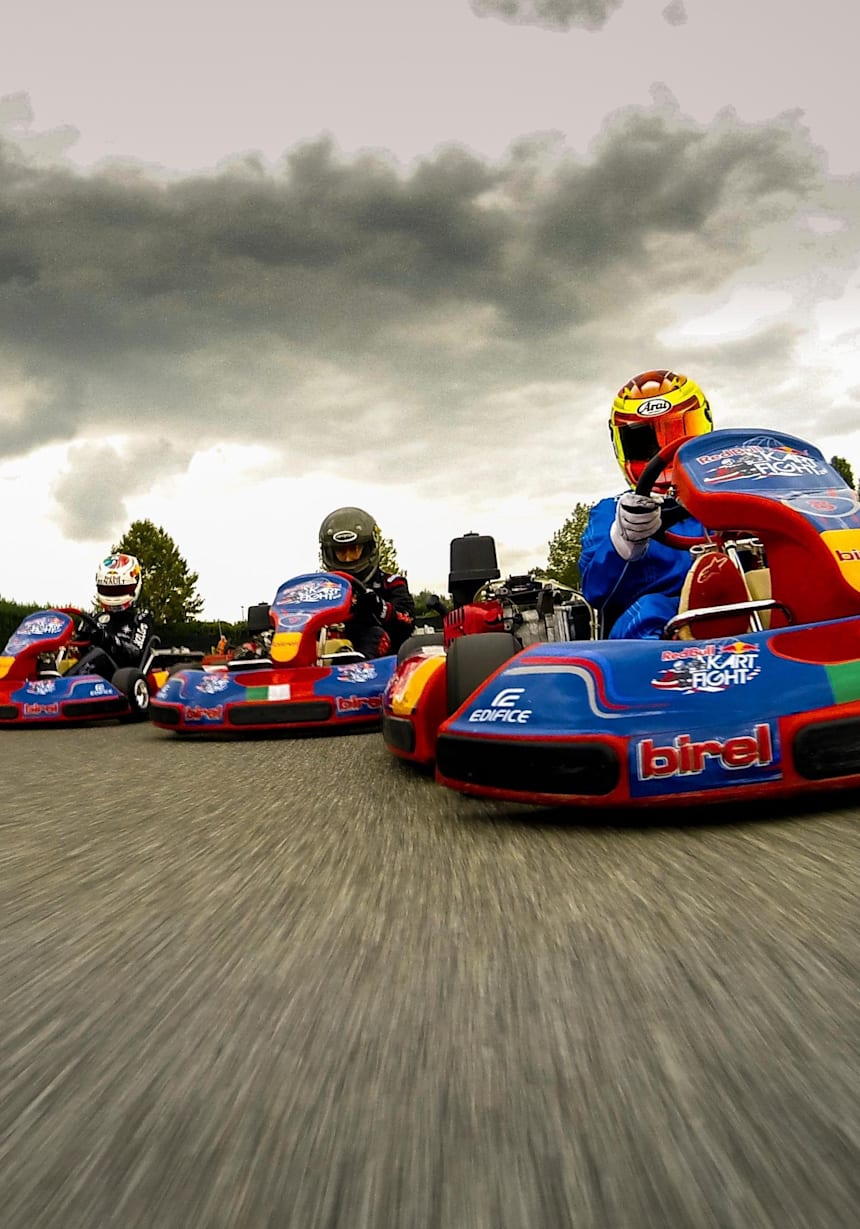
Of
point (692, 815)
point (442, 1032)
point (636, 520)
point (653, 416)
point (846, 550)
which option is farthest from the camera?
point (653, 416)

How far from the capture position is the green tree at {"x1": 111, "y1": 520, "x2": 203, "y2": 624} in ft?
114

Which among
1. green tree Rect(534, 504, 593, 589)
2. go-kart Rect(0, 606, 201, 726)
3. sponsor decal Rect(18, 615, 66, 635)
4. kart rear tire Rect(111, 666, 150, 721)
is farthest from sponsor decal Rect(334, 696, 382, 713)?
green tree Rect(534, 504, 593, 589)

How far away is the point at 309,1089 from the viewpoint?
78 centimetres

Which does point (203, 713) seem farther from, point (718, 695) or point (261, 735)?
point (718, 695)

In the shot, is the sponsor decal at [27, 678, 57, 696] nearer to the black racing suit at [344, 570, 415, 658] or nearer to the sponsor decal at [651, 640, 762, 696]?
the black racing suit at [344, 570, 415, 658]

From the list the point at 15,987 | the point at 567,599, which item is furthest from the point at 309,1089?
the point at 567,599

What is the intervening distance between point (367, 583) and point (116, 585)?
3.09 meters

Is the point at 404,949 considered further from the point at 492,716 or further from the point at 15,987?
the point at 492,716

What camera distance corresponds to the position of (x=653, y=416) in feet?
13.2

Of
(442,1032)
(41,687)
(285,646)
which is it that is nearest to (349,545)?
(285,646)

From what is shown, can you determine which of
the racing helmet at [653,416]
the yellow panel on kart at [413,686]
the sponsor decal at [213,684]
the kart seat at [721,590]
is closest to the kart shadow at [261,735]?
the sponsor decal at [213,684]

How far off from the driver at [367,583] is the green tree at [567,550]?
66.6 feet

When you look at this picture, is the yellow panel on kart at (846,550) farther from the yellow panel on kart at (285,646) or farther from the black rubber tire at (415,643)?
the yellow panel on kart at (285,646)

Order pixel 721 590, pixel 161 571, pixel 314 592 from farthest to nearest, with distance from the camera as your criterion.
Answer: pixel 161 571, pixel 314 592, pixel 721 590
